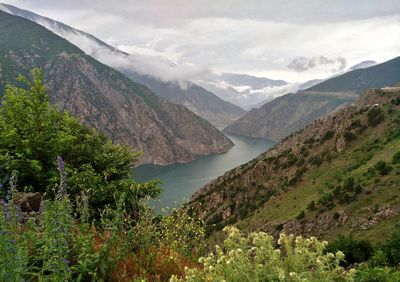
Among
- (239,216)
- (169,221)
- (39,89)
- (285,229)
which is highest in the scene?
(39,89)

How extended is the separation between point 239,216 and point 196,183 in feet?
330

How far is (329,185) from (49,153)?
46678mm

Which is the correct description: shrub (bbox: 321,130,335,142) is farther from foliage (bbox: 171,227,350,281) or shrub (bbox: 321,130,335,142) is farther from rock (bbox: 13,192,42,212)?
foliage (bbox: 171,227,350,281)

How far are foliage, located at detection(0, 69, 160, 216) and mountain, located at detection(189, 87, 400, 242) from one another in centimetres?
660

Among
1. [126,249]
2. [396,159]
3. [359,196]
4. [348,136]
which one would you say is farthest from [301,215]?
[126,249]

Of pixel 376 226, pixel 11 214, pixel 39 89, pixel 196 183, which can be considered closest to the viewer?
pixel 11 214

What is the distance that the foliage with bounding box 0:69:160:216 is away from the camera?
17.2 metres

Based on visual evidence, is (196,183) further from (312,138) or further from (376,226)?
(376,226)

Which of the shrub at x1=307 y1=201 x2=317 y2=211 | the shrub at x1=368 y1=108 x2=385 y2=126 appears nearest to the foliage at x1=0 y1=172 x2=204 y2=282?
the shrub at x1=307 y1=201 x2=317 y2=211

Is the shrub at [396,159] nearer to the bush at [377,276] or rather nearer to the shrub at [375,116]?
the shrub at [375,116]

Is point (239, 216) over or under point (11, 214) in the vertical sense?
under

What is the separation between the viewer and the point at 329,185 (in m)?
56.1

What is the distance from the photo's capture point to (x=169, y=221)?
9789 mm

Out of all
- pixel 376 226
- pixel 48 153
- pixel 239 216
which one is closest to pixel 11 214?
pixel 48 153
